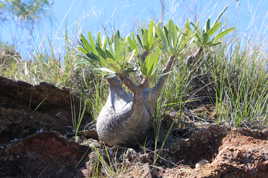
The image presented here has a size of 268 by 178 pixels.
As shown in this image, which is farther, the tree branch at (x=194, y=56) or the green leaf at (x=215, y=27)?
the tree branch at (x=194, y=56)

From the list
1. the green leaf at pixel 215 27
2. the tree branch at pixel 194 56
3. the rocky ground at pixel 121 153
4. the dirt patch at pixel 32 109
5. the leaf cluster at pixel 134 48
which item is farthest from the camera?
the tree branch at pixel 194 56

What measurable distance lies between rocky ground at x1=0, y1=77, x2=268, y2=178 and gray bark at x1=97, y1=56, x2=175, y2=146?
0.19 feet

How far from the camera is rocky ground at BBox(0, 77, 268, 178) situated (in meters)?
1.19

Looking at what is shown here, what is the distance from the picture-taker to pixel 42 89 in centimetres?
164

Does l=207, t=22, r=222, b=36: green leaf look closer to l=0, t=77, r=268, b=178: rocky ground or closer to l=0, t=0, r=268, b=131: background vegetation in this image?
l=0, t=0, r=268, b=131: background vegetation

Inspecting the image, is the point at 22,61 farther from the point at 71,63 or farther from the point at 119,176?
the point at 119,176

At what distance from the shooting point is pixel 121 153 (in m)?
1.38

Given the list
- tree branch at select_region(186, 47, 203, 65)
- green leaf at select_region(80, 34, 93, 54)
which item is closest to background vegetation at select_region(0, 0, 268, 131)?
tree branch at select_region(186, 47, 203, 65)

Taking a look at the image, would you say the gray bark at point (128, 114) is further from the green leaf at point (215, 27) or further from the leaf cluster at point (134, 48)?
the green leaf at point (215, 27)

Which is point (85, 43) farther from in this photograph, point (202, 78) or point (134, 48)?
point (202, 78)

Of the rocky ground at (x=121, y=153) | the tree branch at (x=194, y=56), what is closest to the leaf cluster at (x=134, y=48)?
the tree branch at (x=194, y=56)

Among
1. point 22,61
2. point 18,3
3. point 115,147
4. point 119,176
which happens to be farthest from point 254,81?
point 18,3

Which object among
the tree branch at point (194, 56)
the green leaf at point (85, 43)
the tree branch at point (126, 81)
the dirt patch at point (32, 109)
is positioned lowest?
the dirt patch at point (32, 109)

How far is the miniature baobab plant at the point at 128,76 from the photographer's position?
132cm
